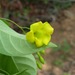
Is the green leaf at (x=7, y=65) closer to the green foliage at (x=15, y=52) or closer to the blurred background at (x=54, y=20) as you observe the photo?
the green foliage at (x=15, y=52)

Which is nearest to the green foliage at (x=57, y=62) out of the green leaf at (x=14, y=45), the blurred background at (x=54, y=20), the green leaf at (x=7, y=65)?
the blurred background at (x=54, y=20)

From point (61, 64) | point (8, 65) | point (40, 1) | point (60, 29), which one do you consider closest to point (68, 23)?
point (60, 29)

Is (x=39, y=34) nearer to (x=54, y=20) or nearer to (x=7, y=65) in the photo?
(x=7, y=65)

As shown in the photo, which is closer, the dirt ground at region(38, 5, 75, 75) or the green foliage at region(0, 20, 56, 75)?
the green foliage at region(0, 20, 56, 75)

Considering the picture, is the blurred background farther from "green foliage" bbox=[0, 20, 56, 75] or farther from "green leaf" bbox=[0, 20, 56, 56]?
"green leaf" bbox=[0, 20, 56, 56]

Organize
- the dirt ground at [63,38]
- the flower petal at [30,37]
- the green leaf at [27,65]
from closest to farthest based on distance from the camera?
1. the flower petal at [30,37]
2. the green leaf at [27,65]
3. the dirt ground at [63,38]

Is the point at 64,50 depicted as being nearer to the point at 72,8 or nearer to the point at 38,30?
the point at 72,8

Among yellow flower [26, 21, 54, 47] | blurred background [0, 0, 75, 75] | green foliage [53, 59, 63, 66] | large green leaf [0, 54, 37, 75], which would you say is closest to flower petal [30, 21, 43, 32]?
yellow flower [26, 21, 54, 47]
